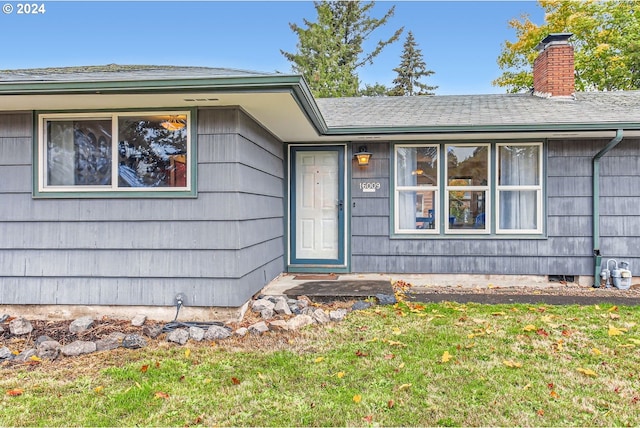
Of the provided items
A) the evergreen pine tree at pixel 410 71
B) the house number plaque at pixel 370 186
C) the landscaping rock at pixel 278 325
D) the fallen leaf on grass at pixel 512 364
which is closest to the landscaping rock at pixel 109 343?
the landscaping rock at pixel 278 325

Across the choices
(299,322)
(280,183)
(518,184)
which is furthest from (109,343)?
(518,184)

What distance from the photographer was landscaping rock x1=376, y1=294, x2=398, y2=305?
459 centimetres

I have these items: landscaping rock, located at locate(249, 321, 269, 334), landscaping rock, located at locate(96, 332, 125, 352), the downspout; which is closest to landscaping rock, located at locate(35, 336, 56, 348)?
landscaping rock, located at locate(96, 332, 125, 352)

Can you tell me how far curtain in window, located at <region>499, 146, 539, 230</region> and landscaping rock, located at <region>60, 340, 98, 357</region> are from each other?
16.9ft

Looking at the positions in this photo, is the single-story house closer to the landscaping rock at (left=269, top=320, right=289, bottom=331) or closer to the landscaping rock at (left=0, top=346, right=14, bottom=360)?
the landscaping rock at (left=269, top=320, right=289, bottom=331)

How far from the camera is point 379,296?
15.3ft

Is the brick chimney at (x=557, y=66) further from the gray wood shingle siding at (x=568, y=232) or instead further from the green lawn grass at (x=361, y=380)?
the green lawn grass at (x=361, y=380)

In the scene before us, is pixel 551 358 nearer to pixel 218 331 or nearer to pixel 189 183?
pixel 218 331

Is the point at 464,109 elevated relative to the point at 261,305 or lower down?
elevated

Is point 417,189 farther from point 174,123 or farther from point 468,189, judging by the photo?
point 174,123

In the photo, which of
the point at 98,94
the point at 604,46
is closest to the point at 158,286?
the point at 98,94

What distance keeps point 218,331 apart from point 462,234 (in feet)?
12.3

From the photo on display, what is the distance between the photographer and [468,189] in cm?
595

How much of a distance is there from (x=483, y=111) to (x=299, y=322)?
4391mm
